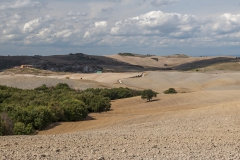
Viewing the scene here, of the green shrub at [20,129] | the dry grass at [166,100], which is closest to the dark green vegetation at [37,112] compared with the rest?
the green shrub at [20,129]

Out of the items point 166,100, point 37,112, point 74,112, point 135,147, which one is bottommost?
point 166,100

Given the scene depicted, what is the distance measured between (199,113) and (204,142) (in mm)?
13536

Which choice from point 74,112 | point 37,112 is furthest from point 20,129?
point 74,112

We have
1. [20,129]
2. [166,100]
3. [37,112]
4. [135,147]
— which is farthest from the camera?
[166,100]

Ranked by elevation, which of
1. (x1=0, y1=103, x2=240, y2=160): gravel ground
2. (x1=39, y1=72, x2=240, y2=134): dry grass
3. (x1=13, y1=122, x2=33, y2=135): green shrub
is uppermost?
(x1=0, y1=103, x2=240, y2=160): gravel ground

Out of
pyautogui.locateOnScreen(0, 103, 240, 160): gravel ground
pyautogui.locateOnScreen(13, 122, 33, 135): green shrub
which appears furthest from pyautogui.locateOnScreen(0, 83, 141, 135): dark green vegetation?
pyautogui.locateOnScreen(0, 103, 240, 160): gravel ground

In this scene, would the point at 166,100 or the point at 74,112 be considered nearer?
the point at 74,112

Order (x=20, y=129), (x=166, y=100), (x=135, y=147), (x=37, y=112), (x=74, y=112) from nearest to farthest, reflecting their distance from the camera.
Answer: (x=135, y=147), (x=20, y=129), (x=37, y=112), (x=74, y=112), (x=166, y=100)

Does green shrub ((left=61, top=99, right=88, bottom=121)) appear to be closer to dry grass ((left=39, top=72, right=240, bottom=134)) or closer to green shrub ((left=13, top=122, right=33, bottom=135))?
dry grass ((left=39, top=72, right=240, bottom=134))

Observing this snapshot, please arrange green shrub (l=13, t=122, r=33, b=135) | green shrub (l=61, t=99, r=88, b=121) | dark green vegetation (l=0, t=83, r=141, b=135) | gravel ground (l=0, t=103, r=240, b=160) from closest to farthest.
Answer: gravel ground (l=0, t=103, r=240, b=160), green shrub (l=13, t=122, r=33, b=135), dark green vegetation (l=0, t=83, r=141, b=135), green shrub (l=61, t=99, r=88, b=121)

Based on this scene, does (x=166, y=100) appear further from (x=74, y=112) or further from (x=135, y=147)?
(x=135, y=147)

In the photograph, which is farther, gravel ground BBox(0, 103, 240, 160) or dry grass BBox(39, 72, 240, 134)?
dry grass BBox(39, 72, 240, 134)

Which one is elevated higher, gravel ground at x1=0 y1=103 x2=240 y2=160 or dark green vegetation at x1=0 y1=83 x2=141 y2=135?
gravel ground at x1=0 y1=103 x2=240 y2=160

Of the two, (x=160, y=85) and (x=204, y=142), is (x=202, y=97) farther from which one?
(x=204, y=142)
